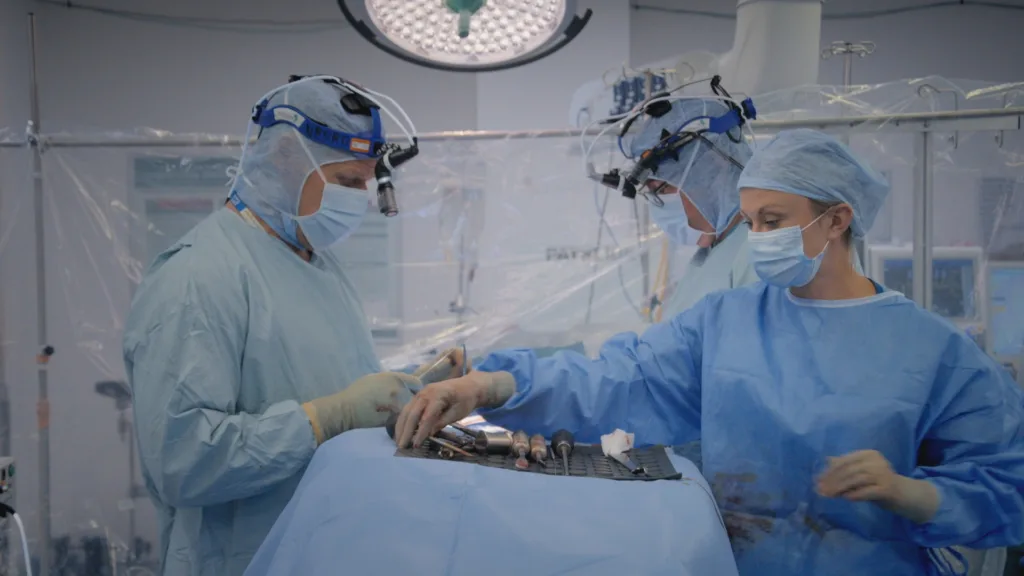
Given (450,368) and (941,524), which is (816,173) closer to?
(941,524)

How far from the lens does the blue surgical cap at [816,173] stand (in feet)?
3.74

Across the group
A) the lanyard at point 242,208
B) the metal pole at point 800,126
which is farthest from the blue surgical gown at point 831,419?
the metal pole at point 800,126

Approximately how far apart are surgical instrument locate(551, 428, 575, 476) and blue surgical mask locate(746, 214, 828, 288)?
1.32ft

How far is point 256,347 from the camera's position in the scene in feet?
4.32

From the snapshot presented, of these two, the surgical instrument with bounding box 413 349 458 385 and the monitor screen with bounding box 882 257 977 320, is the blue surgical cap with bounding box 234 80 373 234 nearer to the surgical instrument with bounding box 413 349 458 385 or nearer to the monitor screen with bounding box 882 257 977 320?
the surgical instrument with bounding box 413 349 458 385

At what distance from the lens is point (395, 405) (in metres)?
1.31

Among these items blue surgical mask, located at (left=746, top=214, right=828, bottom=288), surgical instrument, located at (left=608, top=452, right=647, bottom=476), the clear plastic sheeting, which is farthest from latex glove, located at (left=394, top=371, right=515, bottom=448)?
the clear plastic sheeting

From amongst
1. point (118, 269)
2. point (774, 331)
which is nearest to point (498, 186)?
point (118, 269)

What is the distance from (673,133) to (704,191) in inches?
5.9

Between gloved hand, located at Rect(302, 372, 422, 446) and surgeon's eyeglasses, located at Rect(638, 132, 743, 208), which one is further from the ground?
surgeon's eyeglasses, located at Rect(638, 132, 743, 208)

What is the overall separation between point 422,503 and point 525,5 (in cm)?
70

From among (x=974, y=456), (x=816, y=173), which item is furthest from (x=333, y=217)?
(x=974, y=456)

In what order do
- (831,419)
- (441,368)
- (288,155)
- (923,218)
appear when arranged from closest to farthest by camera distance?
(831,419)
(441,368)
(288,155)
(923,218)

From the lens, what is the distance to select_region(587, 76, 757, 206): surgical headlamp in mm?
1585
